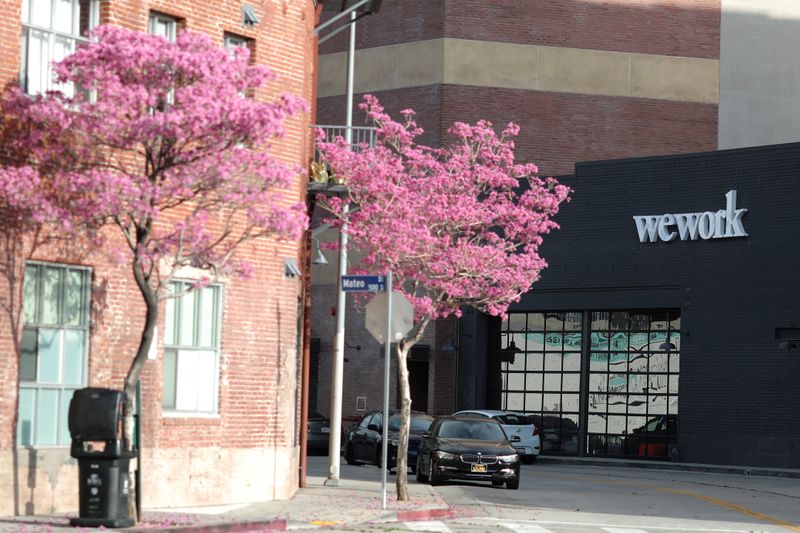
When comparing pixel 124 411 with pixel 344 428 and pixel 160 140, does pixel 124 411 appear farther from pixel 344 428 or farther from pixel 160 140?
pixel 344 428

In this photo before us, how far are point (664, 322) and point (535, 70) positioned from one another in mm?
10519

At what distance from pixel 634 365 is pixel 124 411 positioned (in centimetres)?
2748

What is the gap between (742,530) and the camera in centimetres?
1952

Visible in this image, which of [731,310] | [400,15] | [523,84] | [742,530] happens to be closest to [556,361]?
[731,310]

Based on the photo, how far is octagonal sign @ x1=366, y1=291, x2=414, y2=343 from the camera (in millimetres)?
20766

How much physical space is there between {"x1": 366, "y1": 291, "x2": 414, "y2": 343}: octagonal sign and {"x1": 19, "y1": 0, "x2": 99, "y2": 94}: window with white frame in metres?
5.27

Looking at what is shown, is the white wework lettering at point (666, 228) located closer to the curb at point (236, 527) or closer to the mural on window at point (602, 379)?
the mural on window at point (602, 379)

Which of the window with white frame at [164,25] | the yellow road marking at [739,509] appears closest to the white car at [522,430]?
the yellow road marking at [739,509]

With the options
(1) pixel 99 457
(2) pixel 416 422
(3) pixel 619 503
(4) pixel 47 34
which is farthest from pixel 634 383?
(1) pixel 99 457

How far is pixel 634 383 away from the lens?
42000mm

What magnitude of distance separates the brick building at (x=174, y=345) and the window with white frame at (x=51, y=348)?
0.02 m

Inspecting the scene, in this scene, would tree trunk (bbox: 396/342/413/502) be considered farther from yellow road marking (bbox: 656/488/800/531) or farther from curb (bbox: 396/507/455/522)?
yellow road marking (bbox: 656/488/800/531)

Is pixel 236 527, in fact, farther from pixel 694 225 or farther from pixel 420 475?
pixel 694 225

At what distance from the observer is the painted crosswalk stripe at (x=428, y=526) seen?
1812cm
